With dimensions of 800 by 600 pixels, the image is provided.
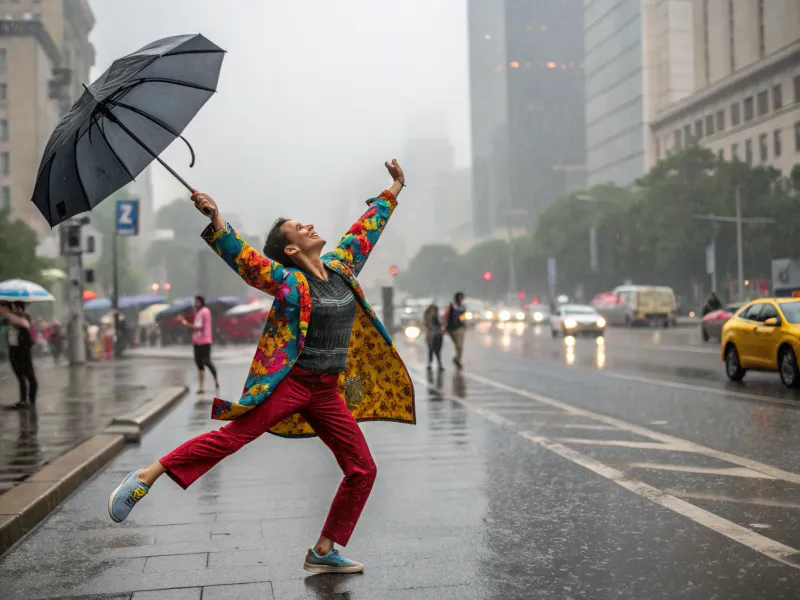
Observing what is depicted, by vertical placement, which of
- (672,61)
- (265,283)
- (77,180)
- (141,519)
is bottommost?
(141,519)

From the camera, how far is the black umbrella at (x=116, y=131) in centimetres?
566

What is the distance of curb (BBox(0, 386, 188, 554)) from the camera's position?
6918 millimetres

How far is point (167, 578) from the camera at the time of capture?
5699mm

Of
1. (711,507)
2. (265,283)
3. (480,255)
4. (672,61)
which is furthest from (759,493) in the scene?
(480,255)

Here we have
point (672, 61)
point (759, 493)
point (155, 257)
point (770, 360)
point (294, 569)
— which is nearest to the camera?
point (294, 569)

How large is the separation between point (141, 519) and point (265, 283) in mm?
2828

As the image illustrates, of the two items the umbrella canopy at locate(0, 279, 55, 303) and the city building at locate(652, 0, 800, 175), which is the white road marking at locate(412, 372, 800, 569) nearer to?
the umbrella canopy at locate(0, 279, 55, 303)

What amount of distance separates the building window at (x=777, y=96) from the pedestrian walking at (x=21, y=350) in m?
73.7

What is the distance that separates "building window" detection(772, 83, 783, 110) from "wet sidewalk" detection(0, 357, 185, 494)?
6469cm

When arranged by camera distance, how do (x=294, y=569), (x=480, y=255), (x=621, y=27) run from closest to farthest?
(x=294, y=569)
(x=621, y=27)
(x=480, y=255)

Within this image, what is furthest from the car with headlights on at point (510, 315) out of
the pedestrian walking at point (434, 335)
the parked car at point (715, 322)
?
the pedestrian walking at point (434, 335)

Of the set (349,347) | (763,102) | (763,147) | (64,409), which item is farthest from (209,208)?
(763,102)

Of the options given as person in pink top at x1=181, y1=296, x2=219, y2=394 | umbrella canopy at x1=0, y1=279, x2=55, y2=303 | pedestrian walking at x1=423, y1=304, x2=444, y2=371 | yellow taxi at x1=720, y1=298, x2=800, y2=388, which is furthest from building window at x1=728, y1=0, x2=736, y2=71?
umbrella canopy at x1=0, y1=279, x2=55, y2=303

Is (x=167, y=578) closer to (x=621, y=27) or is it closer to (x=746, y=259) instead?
(x=746, y=259)
